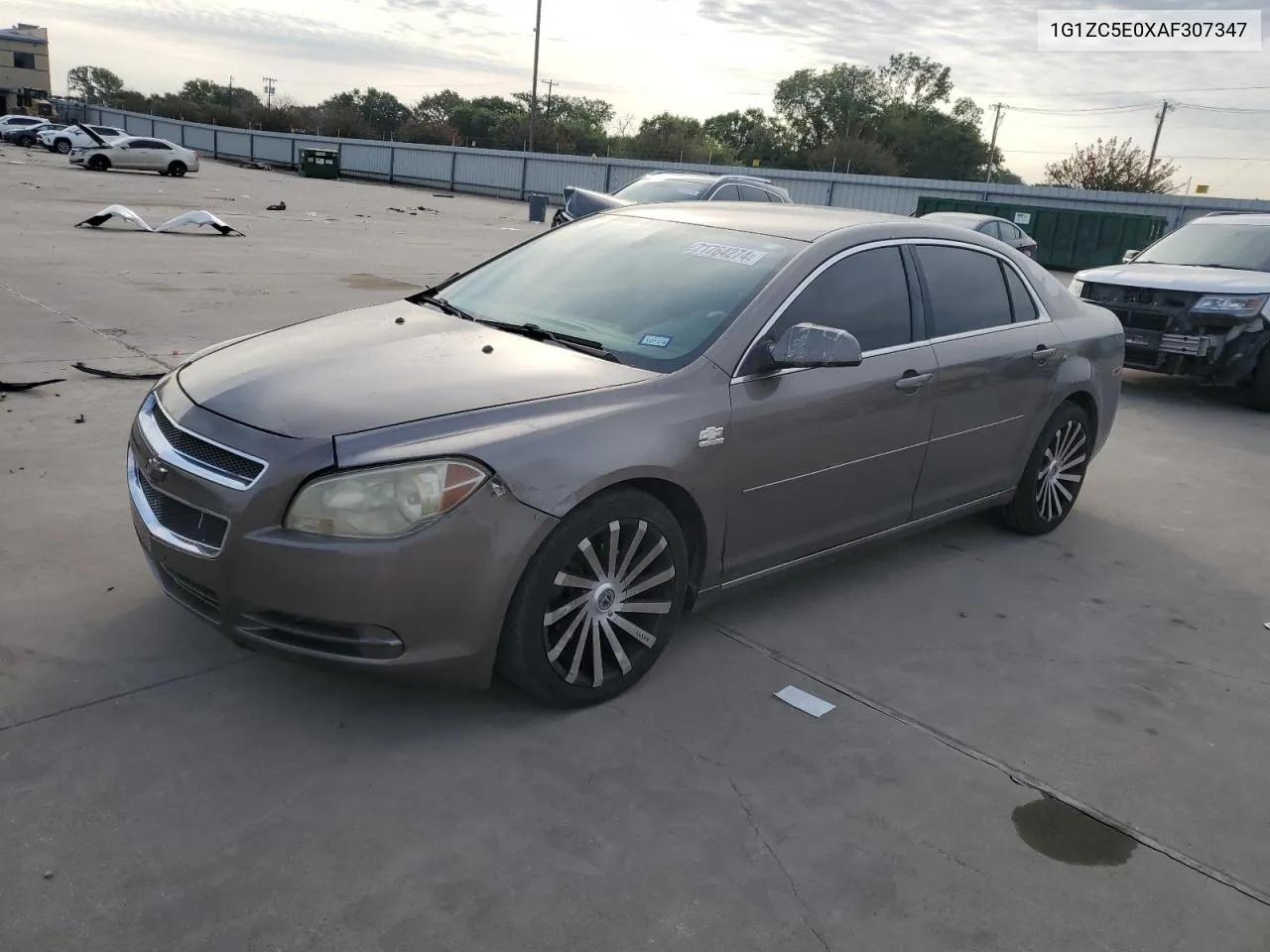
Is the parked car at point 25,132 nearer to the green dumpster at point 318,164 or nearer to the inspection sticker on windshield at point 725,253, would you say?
the green dumpster at point 318,164

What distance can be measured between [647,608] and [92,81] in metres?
181

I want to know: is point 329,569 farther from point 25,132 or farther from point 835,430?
point 25,132

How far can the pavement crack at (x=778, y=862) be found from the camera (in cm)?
253

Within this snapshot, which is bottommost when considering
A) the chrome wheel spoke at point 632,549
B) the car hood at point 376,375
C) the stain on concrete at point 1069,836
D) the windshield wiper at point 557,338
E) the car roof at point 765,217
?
the stain on concrete at point 1069,836

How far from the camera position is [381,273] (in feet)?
46.4

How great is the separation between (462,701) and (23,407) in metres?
4.44

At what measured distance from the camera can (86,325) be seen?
8.79 m

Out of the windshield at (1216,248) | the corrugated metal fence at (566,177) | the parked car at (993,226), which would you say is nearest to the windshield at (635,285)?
the windshield at (1216,248)

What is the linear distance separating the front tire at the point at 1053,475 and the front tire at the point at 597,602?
2.62 metres

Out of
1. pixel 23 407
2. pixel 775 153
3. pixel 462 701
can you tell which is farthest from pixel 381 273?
pixel 775 153

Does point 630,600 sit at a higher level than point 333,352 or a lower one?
lower

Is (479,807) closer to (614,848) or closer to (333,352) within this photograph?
(614,848)

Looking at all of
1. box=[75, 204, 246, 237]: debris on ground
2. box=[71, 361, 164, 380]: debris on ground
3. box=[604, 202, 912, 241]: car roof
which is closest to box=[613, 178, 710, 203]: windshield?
box=[75, 204, 246, 237]: debris on ground

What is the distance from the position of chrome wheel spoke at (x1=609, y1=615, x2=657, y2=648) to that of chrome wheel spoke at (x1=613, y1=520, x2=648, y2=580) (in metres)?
0.15
